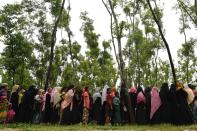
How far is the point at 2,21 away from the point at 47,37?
5.59 metres

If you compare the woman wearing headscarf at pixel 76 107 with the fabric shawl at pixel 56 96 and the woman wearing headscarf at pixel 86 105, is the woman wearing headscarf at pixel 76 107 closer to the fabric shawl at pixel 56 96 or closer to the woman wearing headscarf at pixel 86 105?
the woman wearing headscarf at pixel 86 105

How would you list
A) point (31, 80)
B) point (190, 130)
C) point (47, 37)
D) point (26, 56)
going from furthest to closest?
point (31, 80), point (47, 37), point (26, 56), point (190, 130)

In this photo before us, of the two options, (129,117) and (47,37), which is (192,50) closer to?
(47,37)

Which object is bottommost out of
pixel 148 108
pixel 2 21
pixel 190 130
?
pixel 190 130

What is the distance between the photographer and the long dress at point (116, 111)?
1470cm

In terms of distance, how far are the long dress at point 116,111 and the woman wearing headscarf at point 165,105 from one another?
1.75m

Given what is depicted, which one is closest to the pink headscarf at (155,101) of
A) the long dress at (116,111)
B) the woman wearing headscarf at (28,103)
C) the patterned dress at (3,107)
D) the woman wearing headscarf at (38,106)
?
the long dress at (116,111)

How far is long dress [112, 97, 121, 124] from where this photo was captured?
14695 mm

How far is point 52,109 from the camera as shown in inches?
626

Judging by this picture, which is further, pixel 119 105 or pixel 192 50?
pixel 192 50

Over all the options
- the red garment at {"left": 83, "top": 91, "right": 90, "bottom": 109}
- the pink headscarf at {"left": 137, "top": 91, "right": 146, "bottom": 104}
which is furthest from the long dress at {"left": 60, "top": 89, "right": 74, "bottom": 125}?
the pink headscarf at {"left": 137, "top": 91, "right": 146, "bottom": 104}

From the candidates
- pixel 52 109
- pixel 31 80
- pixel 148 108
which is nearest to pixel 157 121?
pixel 148 108

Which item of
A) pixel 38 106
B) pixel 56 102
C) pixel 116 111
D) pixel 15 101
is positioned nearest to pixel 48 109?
pixel 38 106

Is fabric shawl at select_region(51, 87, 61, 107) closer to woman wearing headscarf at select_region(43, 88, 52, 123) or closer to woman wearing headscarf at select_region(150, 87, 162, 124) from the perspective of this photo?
woman wearing headscarf at select_region(43, 88, 52, 123)
